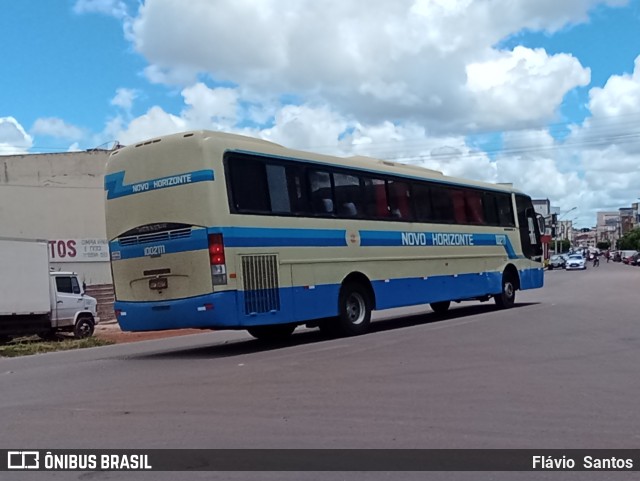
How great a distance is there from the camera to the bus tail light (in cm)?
1277

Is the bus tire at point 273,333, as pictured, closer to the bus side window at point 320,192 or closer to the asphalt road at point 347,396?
the asphalt road at point 347,396

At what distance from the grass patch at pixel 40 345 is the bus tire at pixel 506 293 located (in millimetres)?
10724

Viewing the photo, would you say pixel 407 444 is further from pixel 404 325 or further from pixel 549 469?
pixel 404 325

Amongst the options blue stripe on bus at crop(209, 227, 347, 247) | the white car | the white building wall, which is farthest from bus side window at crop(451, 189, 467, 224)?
the white car

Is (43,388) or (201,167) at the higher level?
(201,167)

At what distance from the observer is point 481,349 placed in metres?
12.9

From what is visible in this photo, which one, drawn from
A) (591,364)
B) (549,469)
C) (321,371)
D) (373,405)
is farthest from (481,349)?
(549,469)

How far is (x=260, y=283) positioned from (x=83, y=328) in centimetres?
1127

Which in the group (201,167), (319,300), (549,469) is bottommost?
(549,469)

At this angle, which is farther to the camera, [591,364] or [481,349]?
[481,349]

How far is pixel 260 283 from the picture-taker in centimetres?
1347

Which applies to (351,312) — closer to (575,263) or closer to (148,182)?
(148,182)

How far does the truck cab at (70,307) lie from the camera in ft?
73.0

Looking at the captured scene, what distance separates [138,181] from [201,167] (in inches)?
57.0
